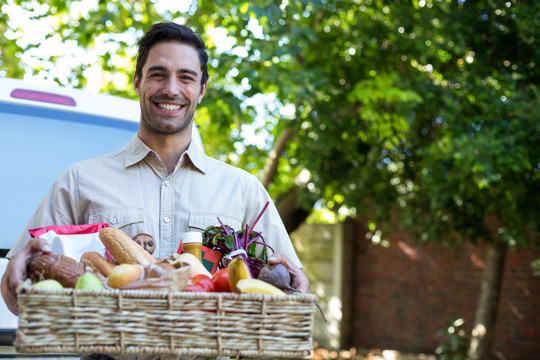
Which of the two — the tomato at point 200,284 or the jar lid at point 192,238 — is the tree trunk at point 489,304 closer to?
the jar lid at point 192,238

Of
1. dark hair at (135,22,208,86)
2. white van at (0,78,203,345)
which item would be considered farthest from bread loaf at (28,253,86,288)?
white van at (0,78,203,345)

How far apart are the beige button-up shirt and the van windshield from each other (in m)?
0.82

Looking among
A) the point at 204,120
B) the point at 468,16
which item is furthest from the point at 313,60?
the point at 204,120

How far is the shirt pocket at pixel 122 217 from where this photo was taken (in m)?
2.56

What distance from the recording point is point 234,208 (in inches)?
106

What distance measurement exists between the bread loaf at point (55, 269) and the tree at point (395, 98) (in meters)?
4.10

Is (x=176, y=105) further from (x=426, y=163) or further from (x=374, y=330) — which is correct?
(x=374, y=330)

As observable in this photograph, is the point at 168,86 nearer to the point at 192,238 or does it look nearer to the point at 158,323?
the point at 192,238

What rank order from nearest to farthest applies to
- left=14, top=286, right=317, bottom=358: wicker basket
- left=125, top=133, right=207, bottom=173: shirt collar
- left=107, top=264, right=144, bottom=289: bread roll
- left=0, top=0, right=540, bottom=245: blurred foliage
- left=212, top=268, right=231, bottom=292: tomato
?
1. left=14, top=286, right=317, bottom=358: wicker basket
2. left=107, top=264, right=144, bottom=289: bread roll
3. left=212, top=268, right=231, bottom=292: tomato
4. left=125, top=133, right=207, bottom=173: shirt collar
5. left=0, top=0, right=540, bottom=245: blurred foliage

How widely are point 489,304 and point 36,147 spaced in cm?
699

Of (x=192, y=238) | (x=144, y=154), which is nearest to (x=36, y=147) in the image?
(x=144, y=154)

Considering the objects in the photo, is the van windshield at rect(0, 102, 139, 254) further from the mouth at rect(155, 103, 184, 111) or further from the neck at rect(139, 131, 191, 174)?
the mouth at rect(155, 103, 184, 111)

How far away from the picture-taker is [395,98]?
7.70 metres

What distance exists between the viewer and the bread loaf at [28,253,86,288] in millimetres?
2035
